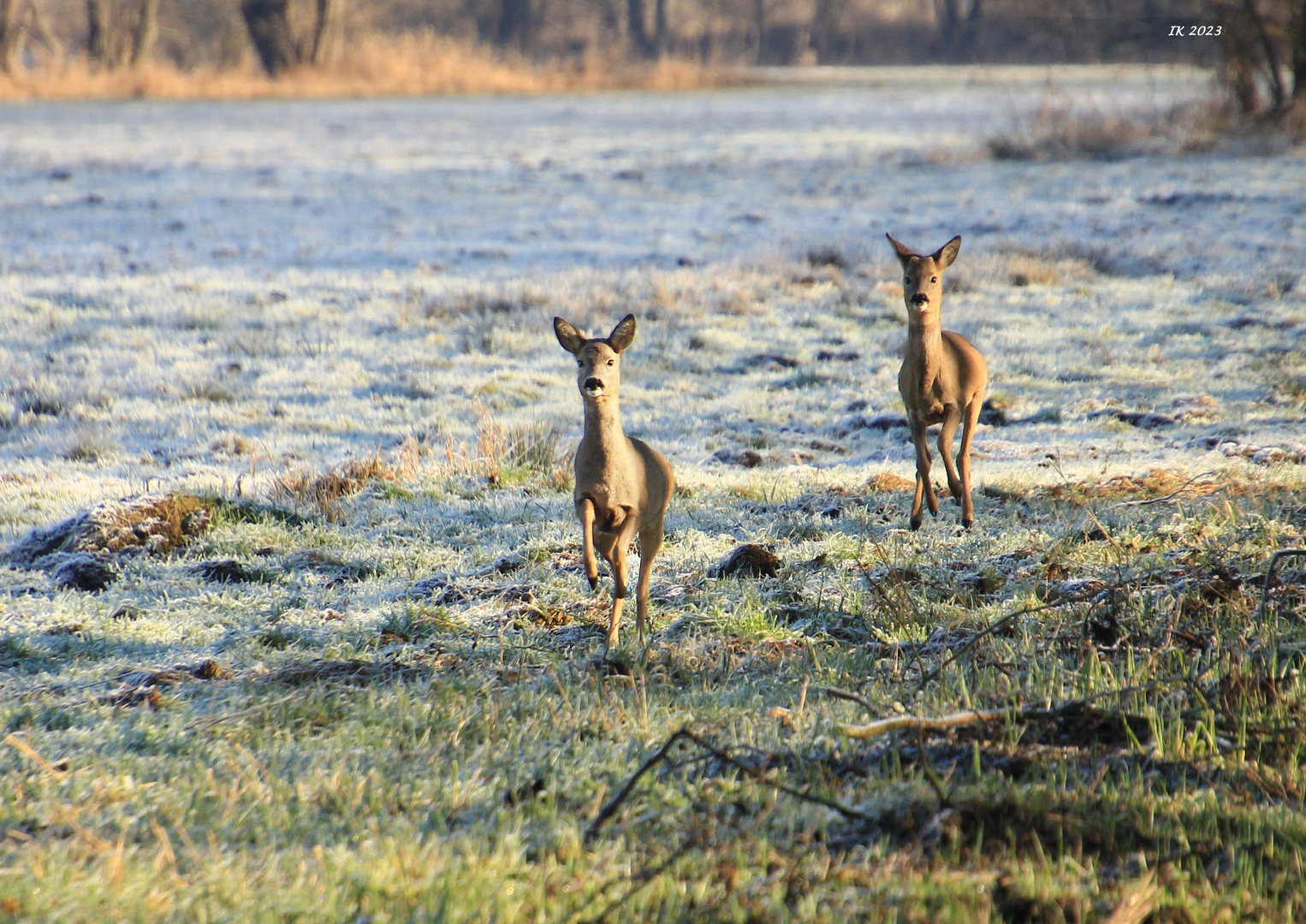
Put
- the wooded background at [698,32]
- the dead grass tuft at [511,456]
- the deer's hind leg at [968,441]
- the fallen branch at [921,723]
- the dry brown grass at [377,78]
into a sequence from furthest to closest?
the dry brown grass at [377,78] < the wooded background at [698,32] < the dead grass tuft at [511,456] < the deer's hind leg at [968,441] < the fallen branch at [921,723]

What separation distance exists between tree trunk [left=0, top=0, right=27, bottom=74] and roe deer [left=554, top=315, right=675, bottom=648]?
42.3 m

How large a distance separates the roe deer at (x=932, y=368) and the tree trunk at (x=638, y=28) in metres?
69.4

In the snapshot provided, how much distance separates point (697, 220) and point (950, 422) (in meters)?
12.6

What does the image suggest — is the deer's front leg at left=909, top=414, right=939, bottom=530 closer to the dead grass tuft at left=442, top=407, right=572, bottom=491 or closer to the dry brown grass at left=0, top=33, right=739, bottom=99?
the dead grass tuft at left=442, top=407, right=572, bottom=491

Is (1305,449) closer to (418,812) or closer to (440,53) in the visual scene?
(418,812)

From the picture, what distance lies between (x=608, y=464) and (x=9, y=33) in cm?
4507

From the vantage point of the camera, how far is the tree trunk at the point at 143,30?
44812mm

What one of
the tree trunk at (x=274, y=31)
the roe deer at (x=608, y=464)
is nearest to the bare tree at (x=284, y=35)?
the tree trunk at (x=274, y=31)

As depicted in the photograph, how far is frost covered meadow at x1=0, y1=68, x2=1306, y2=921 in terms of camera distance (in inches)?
115

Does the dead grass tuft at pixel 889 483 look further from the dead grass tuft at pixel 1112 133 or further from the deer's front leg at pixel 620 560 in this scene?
the dead grass tuft at pixel 1112 133

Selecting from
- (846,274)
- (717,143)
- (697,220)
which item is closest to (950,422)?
(846,274)

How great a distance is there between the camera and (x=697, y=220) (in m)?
16.8

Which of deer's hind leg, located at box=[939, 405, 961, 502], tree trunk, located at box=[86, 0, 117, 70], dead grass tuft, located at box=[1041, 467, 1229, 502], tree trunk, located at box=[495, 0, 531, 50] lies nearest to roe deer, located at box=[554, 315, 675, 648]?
deer's hind leg, located at box=[939, 405, 961, 502]

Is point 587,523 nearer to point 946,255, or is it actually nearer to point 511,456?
point 946,255
